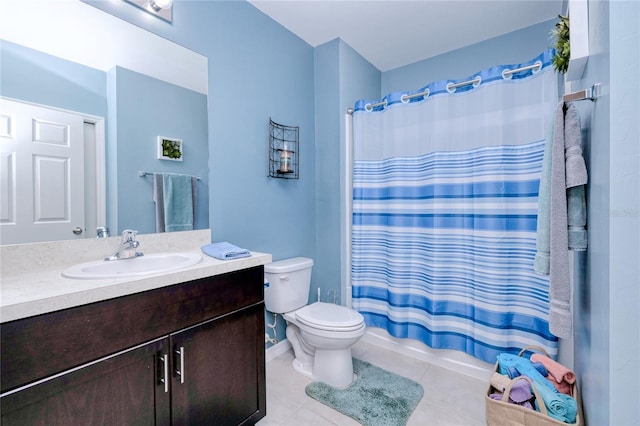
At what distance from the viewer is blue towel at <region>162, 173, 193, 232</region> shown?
156cm

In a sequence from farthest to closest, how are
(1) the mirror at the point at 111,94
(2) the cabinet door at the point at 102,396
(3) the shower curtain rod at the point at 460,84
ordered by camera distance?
(3) the shower curtain rod at the point at 460,84 < (1) the mirror at the point at 111,94 < (2) the cabinet door at the point at 102,396

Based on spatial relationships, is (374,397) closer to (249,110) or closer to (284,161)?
(284,161)

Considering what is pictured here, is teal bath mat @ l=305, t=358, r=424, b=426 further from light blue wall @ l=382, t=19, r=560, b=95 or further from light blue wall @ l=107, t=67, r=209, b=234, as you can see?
light blue wall @ l=382, t=19, r=560, b=95

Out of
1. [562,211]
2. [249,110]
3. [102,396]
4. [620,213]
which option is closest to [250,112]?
[249,110]

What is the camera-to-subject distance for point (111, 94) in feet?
4.53

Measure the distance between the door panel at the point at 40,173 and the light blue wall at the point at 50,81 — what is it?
46mm

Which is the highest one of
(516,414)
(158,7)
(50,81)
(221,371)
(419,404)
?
(158,7)

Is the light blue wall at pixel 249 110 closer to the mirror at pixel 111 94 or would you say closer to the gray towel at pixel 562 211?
the mirror at pixel 111 94

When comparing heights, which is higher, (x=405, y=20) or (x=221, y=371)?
(x=405, y=20)

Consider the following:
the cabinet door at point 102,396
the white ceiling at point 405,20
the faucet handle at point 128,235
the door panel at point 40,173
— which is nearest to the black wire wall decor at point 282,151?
the white ceiling at point 405,20

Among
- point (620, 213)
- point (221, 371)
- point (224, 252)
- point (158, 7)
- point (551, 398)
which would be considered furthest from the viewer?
point (158, 7)

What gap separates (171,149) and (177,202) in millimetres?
287

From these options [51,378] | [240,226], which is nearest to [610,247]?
[51,378]

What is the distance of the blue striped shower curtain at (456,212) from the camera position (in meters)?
1.73
